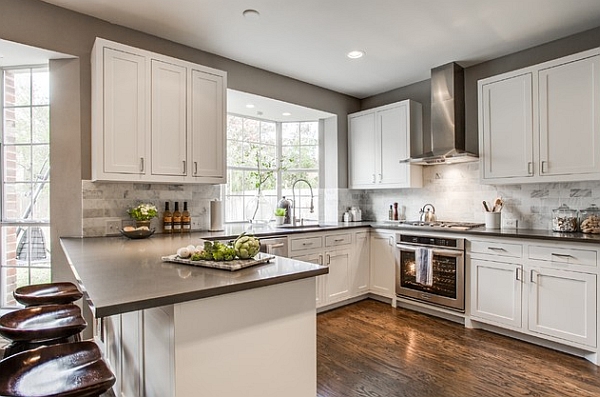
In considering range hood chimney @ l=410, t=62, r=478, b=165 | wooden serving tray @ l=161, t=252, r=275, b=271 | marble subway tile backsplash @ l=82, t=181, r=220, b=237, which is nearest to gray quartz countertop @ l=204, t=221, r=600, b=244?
marble subway tile backsplash @ l=82, t=181, r=220, b=237

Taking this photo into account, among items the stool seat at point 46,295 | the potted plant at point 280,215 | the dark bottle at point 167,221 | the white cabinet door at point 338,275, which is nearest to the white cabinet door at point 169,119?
the dark bottle at point 167,221

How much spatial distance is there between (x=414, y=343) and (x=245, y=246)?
205 centimetres

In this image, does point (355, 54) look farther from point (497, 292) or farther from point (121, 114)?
point (497, 292)

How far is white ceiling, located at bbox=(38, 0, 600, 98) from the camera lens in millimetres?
2613

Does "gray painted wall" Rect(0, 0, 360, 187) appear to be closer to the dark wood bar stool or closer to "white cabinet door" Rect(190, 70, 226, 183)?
"white cabinet door" Rect(190, 70, 226, 183)

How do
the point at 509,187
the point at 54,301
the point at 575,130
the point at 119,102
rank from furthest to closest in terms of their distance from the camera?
the point at 509,187 → the point at 575,130 → the point at 119,102 → the point at 54,301

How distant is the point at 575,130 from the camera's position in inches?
114

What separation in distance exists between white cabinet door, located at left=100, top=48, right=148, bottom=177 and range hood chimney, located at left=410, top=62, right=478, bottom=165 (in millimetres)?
2828

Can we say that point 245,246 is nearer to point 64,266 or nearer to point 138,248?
point 138,248

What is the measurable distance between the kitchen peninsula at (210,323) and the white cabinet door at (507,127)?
2592 mm

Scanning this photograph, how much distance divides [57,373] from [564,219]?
3718 millimetres

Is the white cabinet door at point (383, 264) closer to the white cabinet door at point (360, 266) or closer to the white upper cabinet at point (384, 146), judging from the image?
the white cabinet door at point (360, 266)

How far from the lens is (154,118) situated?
112 inches

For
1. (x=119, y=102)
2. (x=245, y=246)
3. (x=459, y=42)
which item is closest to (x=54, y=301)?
(x=245, y=246)
